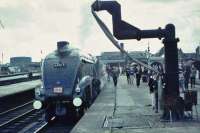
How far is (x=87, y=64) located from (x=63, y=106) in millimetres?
4884

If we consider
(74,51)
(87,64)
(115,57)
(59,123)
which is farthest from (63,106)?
(115,57)

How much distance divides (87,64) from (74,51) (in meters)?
2.71

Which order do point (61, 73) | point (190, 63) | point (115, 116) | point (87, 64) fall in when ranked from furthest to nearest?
point (190, 63) < point (87, 64) < point (61, 73) < point (115, 116)

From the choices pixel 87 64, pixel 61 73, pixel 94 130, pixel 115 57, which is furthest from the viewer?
pixel 115 57

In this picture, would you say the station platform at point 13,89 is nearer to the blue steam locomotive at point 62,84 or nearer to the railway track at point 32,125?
the railway track at point 32,125

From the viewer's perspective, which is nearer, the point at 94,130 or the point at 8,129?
the point at 94,130

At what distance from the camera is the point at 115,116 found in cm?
2166

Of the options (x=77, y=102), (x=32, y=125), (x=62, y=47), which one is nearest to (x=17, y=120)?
(x=32, y=125)

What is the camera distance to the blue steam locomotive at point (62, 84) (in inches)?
890

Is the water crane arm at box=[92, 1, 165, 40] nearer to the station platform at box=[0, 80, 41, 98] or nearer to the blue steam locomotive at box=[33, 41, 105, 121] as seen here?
the blue steam locomotive at box=[33, 41, 105, 121]

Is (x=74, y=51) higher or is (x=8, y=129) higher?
(x=74, y=51)

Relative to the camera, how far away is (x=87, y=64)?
2716cm

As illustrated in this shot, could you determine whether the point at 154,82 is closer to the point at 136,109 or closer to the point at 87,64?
the point at 136,109

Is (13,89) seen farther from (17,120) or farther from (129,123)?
(129,123)
